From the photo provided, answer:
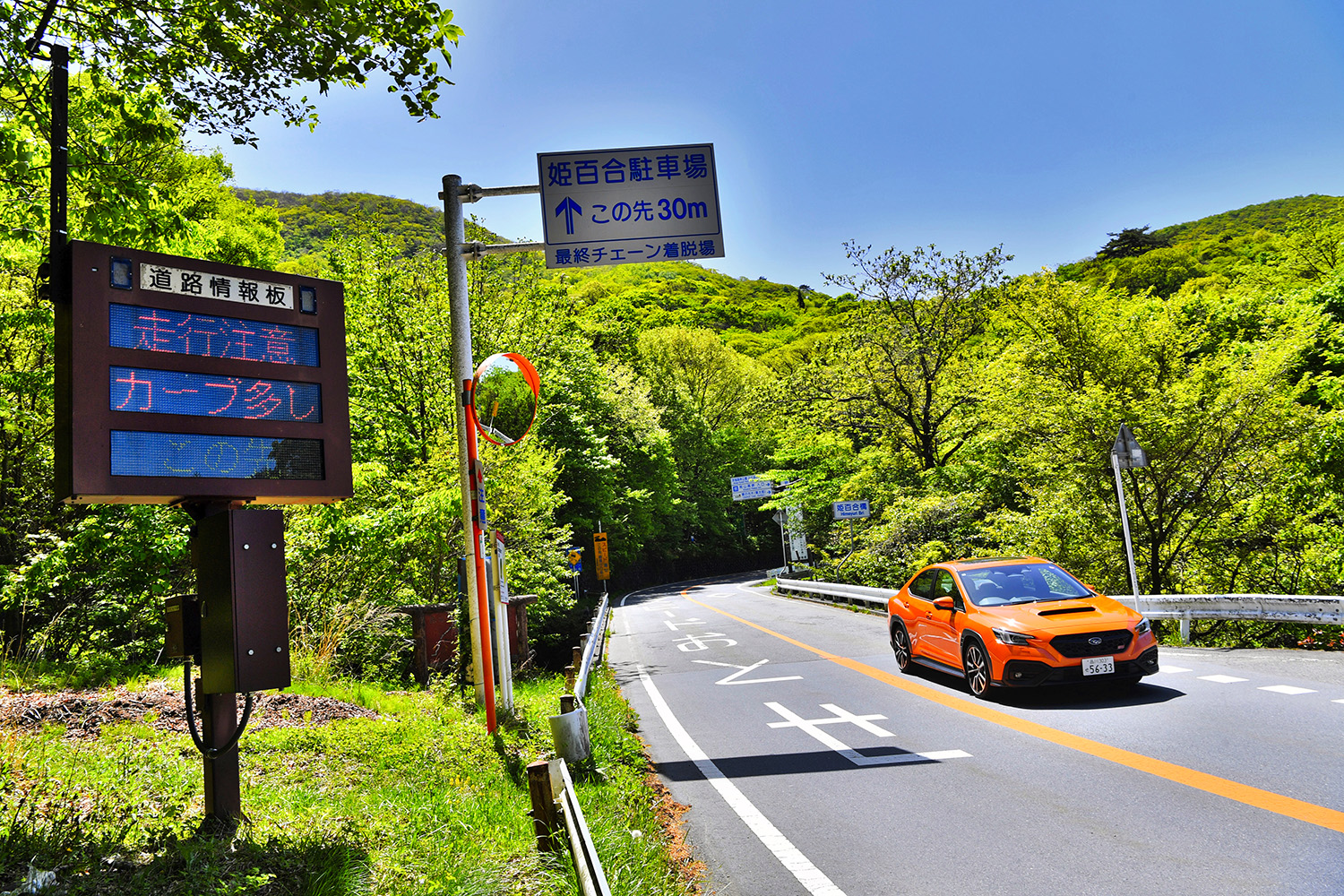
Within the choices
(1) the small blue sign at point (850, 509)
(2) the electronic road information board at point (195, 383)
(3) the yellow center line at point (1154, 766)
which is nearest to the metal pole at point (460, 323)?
(2) the electronic road information board at point (195, 383)

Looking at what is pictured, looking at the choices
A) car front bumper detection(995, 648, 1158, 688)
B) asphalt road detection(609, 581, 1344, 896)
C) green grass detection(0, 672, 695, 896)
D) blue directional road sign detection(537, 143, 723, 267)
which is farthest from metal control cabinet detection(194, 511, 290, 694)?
car front bumper detection(995, 648, 1158, 688)

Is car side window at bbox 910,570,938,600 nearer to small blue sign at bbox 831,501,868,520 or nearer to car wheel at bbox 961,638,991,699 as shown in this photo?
car wheel at bbox 961,638,991,699

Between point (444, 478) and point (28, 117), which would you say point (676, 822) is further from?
point (444, 478)

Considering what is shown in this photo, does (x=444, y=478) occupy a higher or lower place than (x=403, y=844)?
higher

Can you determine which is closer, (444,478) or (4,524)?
(4,524)

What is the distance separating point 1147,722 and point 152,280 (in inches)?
334

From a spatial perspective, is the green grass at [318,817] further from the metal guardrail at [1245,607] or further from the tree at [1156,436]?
the tree at [1156,436]

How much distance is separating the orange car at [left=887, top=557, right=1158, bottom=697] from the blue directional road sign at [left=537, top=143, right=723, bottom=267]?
17.2ft

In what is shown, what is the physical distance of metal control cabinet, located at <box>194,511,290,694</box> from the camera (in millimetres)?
4195

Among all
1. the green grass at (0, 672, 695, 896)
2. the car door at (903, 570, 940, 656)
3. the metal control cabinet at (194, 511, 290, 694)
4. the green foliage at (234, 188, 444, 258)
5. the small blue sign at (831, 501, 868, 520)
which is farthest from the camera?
the small blue sign at (831, 501, 868, 520)

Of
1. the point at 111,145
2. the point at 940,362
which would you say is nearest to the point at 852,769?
the point at 111,145

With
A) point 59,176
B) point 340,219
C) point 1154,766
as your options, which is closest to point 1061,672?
point 1154,766

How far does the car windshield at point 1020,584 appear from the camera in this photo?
984 centimetres

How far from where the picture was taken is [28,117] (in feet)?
22.3
